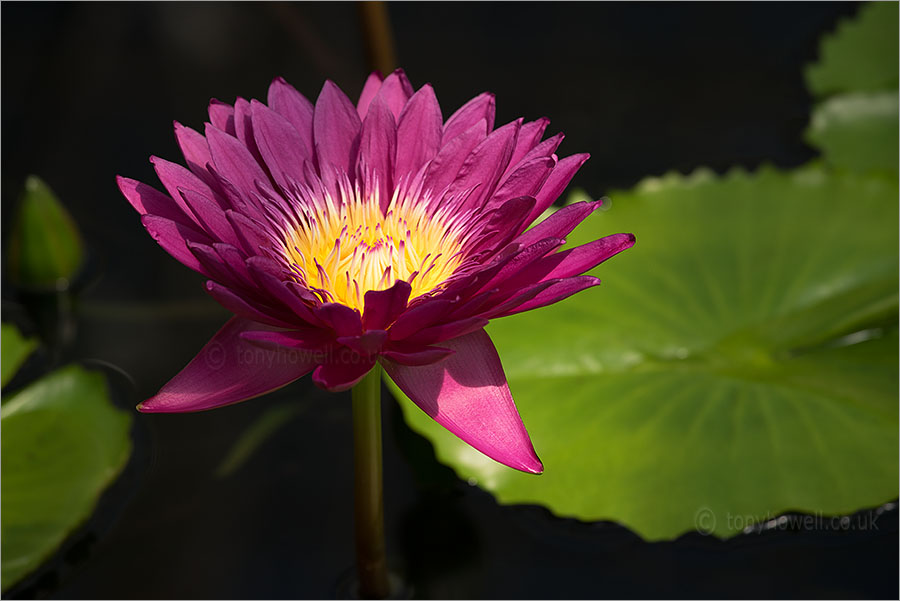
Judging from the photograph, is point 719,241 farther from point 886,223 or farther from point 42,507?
point 42,507

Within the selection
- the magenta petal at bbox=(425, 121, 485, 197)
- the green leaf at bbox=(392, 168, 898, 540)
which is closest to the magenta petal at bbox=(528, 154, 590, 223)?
the magenta petal at bbox=(425, 121, 485, 197)

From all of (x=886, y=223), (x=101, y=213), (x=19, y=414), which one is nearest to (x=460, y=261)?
(x=19, y=414)

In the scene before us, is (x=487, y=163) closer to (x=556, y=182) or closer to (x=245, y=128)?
(x=556, y=182)

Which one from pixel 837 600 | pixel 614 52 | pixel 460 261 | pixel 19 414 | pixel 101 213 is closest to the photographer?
pixel 460 261

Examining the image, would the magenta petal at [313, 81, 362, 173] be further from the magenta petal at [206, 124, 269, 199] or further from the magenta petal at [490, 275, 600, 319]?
the magenta petal at [490, 275, 600, 319]

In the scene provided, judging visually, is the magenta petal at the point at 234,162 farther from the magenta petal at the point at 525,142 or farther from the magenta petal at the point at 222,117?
the magenta petal at the point at 525,142

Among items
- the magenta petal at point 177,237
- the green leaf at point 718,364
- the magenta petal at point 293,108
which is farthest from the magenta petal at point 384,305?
the green leaf at point 718,364
